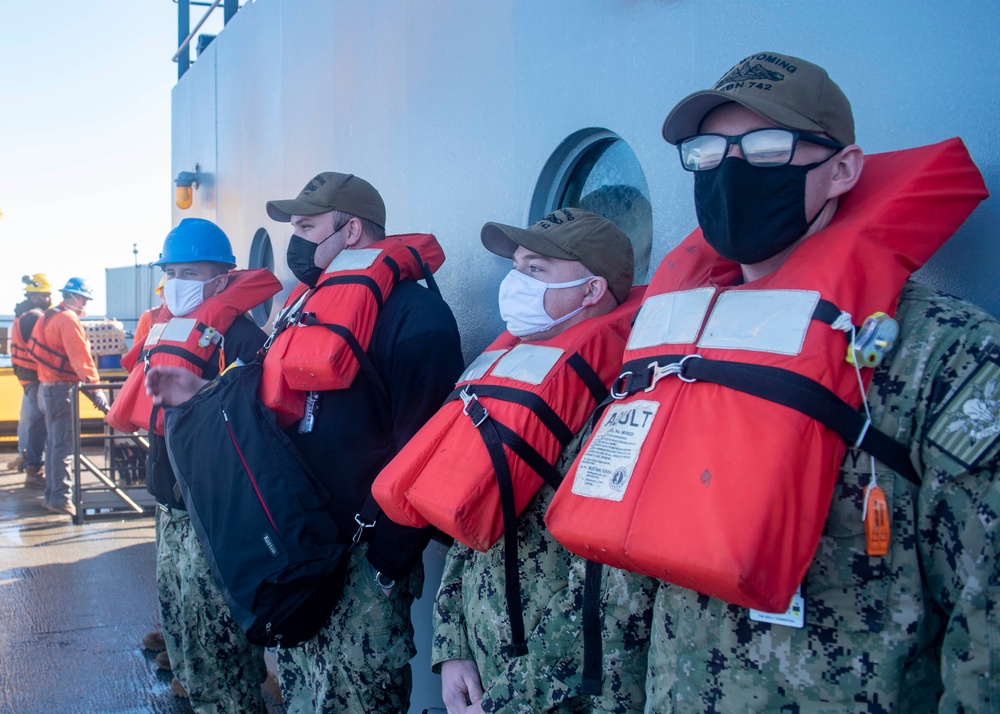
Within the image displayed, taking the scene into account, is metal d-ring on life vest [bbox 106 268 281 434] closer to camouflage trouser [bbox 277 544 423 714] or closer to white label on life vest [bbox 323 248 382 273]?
white label on life vest [bbox 323 248 382 273]

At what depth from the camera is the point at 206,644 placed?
3.13m

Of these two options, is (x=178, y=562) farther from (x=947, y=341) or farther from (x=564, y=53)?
(x=947, y=341)

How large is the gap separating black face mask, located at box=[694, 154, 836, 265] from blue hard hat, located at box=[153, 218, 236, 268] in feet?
9.27

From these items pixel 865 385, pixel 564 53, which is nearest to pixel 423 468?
pixel 865 385

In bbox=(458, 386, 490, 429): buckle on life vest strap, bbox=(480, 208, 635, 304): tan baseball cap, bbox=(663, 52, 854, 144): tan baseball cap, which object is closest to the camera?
bbox=(663, 52, 854, 144): tan baseball cap

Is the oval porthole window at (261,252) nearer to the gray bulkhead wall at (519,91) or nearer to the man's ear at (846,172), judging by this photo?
the gray bulkhead wall at (519,91)

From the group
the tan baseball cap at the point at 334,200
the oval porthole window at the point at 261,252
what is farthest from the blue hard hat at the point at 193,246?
the oval porthole window at the point at 261,252

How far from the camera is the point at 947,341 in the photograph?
1221mm

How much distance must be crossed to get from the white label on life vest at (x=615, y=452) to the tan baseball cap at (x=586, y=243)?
24.6 inches

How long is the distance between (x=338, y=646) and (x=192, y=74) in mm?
6374

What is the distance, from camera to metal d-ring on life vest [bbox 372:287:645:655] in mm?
1871

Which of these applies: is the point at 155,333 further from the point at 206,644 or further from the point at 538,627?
the point at 538,627

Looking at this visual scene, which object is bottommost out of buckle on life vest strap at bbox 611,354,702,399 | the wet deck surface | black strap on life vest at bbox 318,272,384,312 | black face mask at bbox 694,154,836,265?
the wet deck surface

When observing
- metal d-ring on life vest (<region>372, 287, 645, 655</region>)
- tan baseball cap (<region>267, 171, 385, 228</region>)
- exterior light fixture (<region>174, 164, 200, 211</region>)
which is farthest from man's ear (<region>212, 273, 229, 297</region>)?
exterior light fixture (<region>174, 164, 200, 211</region>)
